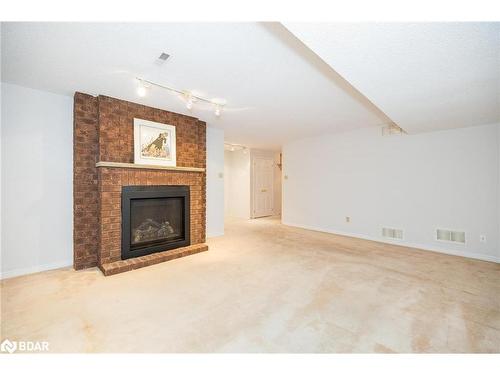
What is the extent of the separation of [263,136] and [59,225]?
4.33 meters

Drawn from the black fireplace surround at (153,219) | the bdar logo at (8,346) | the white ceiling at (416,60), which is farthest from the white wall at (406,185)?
the bdar logo at (8,346)

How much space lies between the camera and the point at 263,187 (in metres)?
7.86

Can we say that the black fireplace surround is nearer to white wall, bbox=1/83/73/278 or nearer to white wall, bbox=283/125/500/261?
white wall, bbox=1/83/73/278

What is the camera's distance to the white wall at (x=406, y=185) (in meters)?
3.56

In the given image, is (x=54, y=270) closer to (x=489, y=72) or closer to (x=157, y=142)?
(x=157, y=142)

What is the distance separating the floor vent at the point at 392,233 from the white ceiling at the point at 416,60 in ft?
8.14

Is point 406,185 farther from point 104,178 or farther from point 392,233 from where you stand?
point 104,178

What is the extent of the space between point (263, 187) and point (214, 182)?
3065mm

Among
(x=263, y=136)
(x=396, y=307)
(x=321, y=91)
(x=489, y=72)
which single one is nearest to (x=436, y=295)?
(x=396, y=307)

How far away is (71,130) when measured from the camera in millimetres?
3184

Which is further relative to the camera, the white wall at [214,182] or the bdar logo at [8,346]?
the white wall at [214,182]

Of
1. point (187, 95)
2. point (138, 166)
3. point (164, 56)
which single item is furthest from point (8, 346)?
point (187, 95)

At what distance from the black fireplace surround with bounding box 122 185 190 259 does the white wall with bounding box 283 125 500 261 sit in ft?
11.4

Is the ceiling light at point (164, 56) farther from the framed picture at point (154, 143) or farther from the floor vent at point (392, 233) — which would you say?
the floor vent at point (392, 233)
